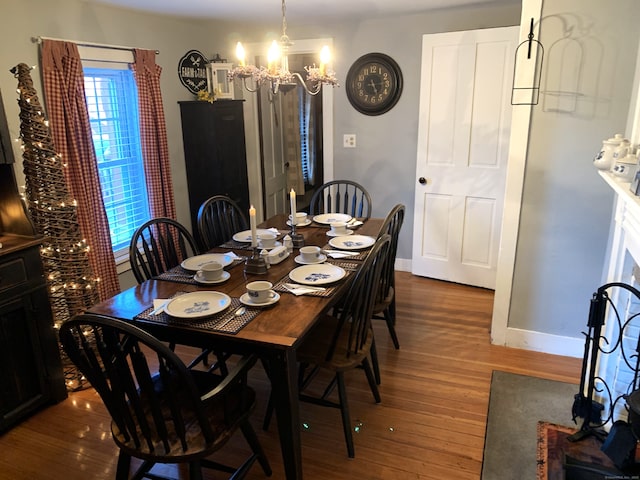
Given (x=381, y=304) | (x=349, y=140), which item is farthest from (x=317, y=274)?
(x=349, y=140)

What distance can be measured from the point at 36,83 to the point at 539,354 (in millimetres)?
3536

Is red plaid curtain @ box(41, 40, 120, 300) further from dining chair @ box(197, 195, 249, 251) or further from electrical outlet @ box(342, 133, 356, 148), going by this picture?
electrical outlet @ box(342, 133, 356, 148)

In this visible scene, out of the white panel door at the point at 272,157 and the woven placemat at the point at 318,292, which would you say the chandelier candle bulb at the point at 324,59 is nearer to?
the woven placemat at the point at 318,292

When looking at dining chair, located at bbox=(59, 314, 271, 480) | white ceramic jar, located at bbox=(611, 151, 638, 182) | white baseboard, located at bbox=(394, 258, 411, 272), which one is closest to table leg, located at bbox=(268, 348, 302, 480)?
dining chair, located at bbox=(59, 314, 271, 480)

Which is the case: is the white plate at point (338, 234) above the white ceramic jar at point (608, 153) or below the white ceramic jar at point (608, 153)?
below

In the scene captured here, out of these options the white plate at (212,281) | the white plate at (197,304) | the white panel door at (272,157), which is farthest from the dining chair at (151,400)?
the white panel door at (272,157)

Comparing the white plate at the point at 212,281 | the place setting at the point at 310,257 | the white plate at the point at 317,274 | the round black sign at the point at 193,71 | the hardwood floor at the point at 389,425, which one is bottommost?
the hardwood floor at the point at 389,425

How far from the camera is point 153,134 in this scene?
368 cm

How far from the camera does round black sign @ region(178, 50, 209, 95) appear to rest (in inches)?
158

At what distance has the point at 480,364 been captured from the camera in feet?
9.51

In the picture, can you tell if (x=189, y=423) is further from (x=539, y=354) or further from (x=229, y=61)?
(x=229, y=61)

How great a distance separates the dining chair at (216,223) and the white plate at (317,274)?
862 millimetres

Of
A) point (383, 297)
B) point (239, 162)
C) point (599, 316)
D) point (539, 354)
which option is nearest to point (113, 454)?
point (383, 297)

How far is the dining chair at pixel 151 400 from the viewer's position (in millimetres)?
1499
